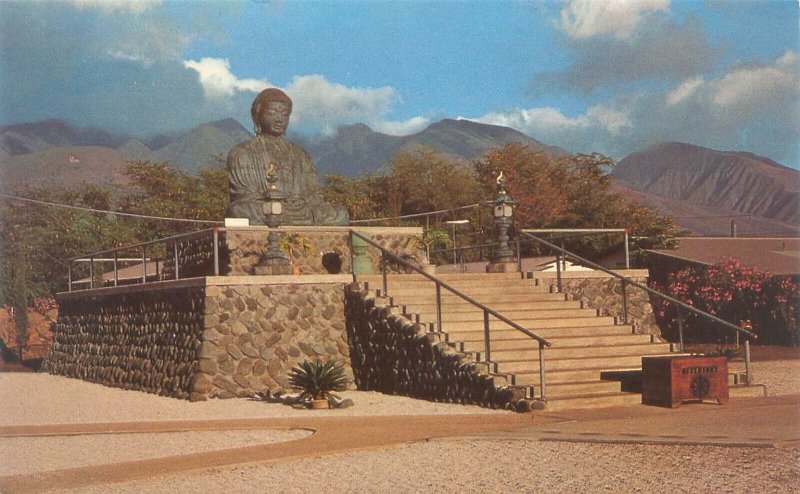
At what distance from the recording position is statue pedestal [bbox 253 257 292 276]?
715 inches

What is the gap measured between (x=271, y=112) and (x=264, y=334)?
6411 millimetres

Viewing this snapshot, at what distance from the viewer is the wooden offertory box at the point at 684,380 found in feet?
47.3

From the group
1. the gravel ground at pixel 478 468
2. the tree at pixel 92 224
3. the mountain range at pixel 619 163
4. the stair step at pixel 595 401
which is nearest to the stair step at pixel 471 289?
the stair step at pixel 595 401

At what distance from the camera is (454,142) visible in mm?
185875

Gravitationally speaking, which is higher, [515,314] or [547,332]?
[515,314]

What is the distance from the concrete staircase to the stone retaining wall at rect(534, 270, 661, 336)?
0.52 m

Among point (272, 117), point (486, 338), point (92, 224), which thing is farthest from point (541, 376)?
point (92, 224)

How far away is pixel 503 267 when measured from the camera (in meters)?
20.2

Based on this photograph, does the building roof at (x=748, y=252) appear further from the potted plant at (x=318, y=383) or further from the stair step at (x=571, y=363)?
the potted plant at (x=318, y=383)

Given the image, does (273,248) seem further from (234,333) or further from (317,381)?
(317,381)

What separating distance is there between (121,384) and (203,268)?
2.73m

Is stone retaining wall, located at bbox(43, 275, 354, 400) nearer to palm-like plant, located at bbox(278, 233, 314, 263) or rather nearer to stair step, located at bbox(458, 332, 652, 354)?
palm-like plant, located at bbox(278, 233, 314, 263)

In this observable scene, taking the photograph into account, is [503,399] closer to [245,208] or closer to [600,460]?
[600,460]

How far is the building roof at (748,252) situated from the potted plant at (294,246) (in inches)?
533
